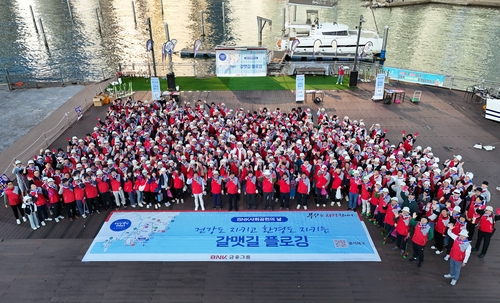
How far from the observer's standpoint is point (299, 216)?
1255 centimetres

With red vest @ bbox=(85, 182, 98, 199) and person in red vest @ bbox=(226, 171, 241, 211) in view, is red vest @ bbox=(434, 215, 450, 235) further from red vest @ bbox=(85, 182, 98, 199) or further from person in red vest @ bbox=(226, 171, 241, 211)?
red vest @ bbox=(85, 182, 98, 199)

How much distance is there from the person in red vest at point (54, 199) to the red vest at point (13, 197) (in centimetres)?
109

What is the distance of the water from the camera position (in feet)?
131

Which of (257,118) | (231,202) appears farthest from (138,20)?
(231,202)

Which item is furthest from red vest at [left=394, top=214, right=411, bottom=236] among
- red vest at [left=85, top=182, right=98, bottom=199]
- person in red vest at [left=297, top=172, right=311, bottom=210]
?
red vest at [left=85, top=182, right=98, bottom=199]

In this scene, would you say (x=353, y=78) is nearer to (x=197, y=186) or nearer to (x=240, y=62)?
(x=240, y=62)

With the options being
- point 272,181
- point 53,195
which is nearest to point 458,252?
point 272,181

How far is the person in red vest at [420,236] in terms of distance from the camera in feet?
31.0

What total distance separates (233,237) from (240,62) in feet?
60.4

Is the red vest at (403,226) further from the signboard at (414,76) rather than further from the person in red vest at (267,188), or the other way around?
the signboard at (414,76)

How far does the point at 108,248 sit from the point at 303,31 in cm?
3423

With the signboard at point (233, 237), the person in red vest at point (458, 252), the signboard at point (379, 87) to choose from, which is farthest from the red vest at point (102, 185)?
the signboard at point (379, 87)

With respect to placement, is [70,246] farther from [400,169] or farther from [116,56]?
[116,56]

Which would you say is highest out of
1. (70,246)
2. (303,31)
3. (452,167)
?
(303,31)
